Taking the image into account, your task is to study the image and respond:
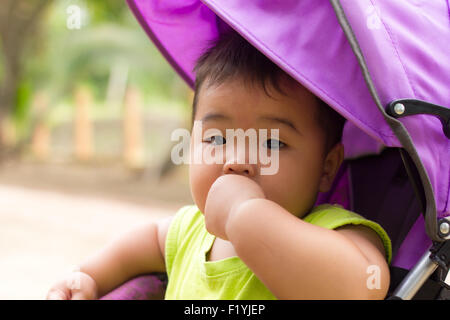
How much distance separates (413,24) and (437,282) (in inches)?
14.9

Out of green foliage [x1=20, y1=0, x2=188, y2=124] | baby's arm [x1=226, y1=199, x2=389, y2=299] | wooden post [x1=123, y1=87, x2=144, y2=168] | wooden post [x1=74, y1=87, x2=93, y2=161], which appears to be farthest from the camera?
Answer: wooden post [x1=74, y1=87, x2=93, y2=161]

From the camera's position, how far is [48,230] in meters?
3.47

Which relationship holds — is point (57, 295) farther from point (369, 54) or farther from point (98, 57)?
point (98, 57)

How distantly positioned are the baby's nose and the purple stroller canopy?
16cm

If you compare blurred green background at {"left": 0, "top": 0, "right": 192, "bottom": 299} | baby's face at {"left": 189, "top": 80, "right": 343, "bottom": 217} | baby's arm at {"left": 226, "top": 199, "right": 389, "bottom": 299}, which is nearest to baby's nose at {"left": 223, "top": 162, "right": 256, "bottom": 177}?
baby's face at {"left": 189, "top": 80, "right": 343, "bottom": 217}

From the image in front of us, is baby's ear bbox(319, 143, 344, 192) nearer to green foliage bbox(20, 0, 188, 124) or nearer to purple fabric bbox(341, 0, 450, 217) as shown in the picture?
purple fabric bbox(341, 0, 450, 217)

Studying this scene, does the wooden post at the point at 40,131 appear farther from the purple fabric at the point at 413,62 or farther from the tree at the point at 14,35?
the purple fabric at the point at 413,62

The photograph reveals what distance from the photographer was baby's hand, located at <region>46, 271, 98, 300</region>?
1.09 m

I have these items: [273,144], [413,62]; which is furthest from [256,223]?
[413,62]

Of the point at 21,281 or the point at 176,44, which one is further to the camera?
the point at 21,281

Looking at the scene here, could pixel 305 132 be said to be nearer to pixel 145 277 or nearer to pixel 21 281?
pixel 145 277

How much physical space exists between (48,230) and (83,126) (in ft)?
8.86
